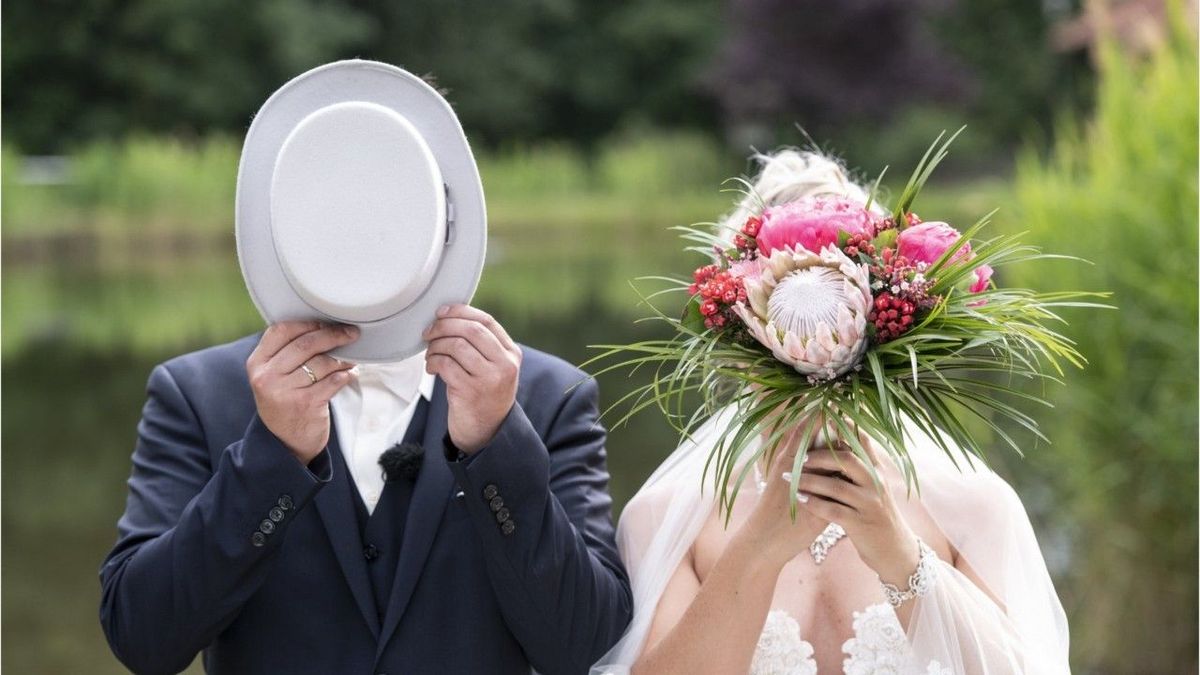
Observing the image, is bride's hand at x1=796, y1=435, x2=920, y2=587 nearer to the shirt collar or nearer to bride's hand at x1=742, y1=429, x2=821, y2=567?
bride's hand at x1=742, y1=429, x2=821, y2=567

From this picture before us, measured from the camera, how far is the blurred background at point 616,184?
18.4ft

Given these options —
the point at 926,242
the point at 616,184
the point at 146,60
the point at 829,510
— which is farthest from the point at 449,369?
the point at 146,60

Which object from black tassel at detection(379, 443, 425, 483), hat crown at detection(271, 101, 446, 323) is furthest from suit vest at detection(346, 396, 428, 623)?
hat crown at detection(271, 101, 446, 323)

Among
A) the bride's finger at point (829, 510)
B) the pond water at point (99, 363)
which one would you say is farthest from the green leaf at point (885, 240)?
the pond water at point (99, 363)

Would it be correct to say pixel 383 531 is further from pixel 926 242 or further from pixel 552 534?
pixel 926 242

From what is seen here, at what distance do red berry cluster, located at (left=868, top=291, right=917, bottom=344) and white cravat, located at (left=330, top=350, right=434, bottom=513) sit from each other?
734 mm

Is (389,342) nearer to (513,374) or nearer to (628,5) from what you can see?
(513,374)

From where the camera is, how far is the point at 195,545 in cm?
203

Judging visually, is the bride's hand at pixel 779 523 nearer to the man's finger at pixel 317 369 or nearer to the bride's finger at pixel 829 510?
the bride's finger at pixel 829 510

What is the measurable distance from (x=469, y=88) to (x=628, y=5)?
486cm

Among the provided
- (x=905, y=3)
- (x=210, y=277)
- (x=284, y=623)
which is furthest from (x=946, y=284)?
(x=905, y=3)

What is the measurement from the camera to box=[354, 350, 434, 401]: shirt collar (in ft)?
7.55

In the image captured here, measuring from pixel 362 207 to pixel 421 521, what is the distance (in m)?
0.54

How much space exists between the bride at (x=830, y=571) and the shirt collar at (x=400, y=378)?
46 cm
